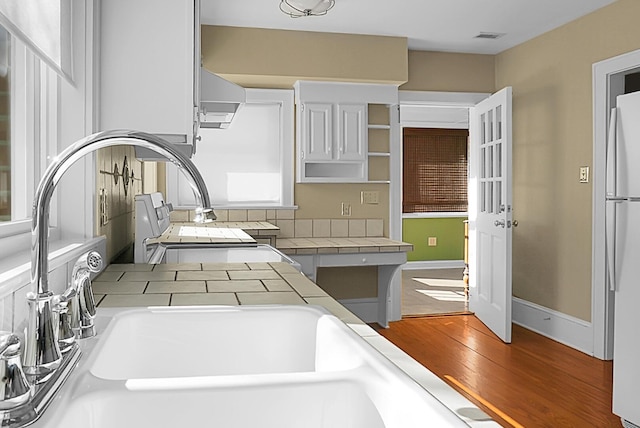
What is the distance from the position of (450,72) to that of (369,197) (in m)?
1.30

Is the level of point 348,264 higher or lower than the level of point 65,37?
lower

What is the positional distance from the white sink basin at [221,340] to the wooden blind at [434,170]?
723cm

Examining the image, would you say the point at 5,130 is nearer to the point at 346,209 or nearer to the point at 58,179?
the point at 58,179

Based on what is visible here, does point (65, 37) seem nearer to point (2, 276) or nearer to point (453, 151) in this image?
point (2, 276)

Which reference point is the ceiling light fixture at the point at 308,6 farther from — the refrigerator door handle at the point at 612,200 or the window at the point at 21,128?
the window at the point at 21,128

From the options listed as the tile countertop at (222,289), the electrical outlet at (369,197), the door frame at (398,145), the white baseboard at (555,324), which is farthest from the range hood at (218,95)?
the white baseboard at (555,324)

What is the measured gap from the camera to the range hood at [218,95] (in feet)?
8.92

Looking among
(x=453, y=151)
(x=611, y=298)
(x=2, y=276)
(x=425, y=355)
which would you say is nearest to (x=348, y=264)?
→ (x=425, y=355)

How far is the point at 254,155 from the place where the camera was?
16.5 ft

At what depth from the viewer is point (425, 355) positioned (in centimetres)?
413

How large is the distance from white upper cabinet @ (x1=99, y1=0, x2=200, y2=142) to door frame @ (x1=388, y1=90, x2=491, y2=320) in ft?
10.8

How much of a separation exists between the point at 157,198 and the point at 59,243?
0.96 meters

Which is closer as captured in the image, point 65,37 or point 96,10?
point 65,37

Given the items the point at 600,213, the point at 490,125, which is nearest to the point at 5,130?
the point at 600,213
